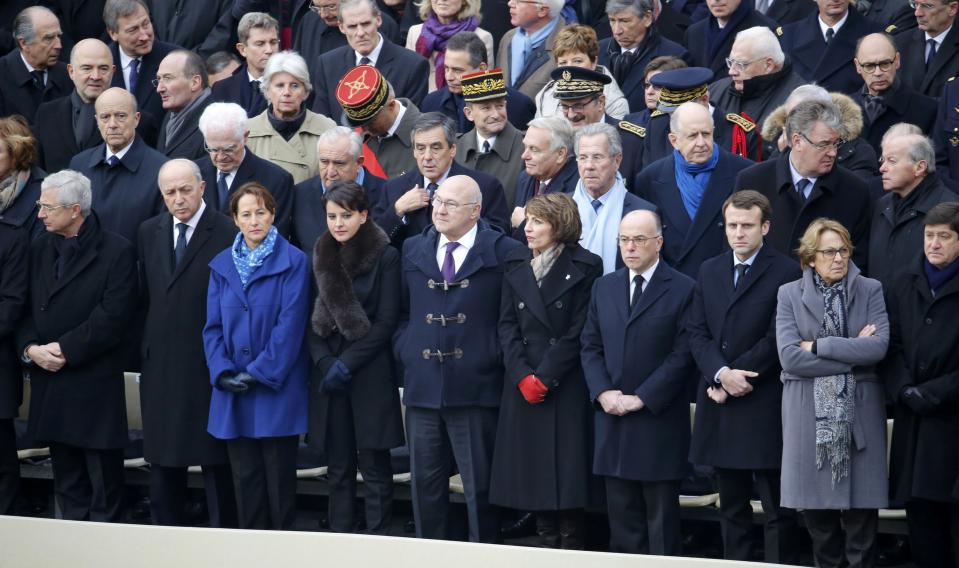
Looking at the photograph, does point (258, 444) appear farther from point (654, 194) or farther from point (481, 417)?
point (654, 194)

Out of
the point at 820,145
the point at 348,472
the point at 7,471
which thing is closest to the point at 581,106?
the point at 820,145

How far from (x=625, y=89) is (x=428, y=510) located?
3.58m

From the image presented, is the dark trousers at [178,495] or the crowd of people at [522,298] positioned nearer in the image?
the crowd of people at [522,298]

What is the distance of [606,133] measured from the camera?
828cm

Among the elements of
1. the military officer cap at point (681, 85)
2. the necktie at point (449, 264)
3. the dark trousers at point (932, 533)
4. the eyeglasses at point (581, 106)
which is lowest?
the dark trousers at point (932, 533)

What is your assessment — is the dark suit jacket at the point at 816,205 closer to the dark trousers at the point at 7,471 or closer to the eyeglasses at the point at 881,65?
the eyeglasses at the point at 881,65

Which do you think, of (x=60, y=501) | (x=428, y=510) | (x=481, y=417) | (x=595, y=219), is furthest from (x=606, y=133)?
(x=60, y=501)

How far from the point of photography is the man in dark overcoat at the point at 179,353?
27.7 ft

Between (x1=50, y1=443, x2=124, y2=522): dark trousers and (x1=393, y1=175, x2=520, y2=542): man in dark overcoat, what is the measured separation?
1.82 meters

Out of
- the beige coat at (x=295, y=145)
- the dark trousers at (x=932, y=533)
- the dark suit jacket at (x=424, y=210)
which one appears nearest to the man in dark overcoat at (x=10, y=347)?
the beige coat at (x=295, y=145)

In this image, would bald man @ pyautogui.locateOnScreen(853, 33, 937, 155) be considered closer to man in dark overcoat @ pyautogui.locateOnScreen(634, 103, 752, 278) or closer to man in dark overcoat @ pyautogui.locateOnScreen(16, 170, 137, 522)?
man in dark overcoat @ pyautogui.locateOnScreen(634, 103, 752, 278)

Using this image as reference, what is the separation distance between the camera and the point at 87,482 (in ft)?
29.0

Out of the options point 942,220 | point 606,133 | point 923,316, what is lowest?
point 923,316

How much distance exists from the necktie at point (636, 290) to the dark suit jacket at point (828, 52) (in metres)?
3.21
